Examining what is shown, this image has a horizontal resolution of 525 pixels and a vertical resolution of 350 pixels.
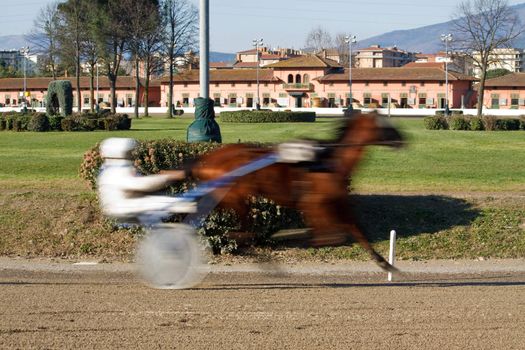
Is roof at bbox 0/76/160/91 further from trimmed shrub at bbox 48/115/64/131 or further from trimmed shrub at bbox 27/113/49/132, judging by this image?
trimmed shrub at bbox 27/113/49/132

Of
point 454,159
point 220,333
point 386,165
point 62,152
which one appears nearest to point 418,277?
point 220,333

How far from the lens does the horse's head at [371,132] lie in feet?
24.8

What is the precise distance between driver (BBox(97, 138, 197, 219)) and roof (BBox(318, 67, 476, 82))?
98.9 metres

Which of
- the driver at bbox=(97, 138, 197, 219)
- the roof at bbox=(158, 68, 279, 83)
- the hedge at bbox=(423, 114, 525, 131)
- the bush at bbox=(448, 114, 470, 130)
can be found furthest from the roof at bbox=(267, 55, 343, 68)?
the driver at bbox=(97, 138, 197, 219)

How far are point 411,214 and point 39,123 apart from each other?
40.3 metres

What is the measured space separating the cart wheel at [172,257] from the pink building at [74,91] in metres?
112

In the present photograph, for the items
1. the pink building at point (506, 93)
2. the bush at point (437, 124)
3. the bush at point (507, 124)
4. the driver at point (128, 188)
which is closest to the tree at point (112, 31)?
the bush at point (437, 124)

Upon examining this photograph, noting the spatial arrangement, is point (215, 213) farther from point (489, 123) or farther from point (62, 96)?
point (62, 96)

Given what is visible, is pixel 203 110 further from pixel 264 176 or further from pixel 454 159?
pixel 454 159

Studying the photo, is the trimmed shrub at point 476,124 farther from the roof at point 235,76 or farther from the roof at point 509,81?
the roof at point 235,76

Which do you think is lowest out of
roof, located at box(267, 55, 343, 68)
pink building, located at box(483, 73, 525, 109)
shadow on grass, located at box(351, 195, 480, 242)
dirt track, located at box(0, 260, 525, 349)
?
dirt track, located at box(0, 260, 525, 349)

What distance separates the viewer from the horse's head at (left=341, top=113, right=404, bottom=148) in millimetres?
7559

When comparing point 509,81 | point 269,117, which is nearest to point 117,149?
point 269,117

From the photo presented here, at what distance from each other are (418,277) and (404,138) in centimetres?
738
